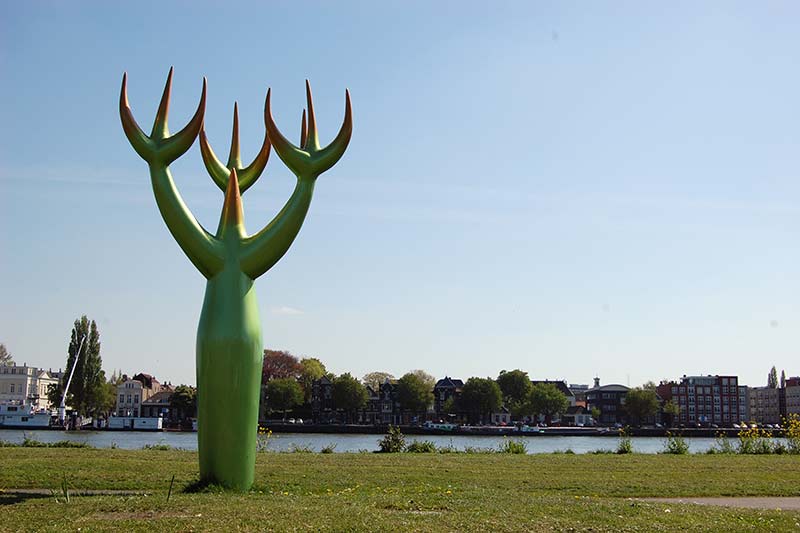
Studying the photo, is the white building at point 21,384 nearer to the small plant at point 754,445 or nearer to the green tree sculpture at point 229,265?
the small plant at point 754,445

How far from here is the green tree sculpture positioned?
1367 cm

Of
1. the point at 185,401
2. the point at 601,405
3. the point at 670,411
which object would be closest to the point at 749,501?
the point at 185,401

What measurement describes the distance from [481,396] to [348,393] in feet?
50.9

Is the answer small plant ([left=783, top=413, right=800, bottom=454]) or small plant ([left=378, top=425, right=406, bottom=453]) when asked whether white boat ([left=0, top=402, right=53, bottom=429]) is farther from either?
small plant ([left=783, top=413, right=800, bottom=454])

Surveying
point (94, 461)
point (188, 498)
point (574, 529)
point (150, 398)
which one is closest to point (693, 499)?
point (574, 529)

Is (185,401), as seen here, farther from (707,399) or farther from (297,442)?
(707,399)

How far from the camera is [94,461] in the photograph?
19234 millimetres

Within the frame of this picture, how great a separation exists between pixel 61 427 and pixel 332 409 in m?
34.2

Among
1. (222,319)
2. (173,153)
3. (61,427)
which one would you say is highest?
(173,153)

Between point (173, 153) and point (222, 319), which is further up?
point (173, 153)

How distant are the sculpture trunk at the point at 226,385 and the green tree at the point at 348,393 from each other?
8453cm

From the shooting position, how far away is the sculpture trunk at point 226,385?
13.6 metres

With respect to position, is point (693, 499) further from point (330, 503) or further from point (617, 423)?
point (617, 423)

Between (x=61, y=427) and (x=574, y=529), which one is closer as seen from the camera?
(x=574, y=529)
